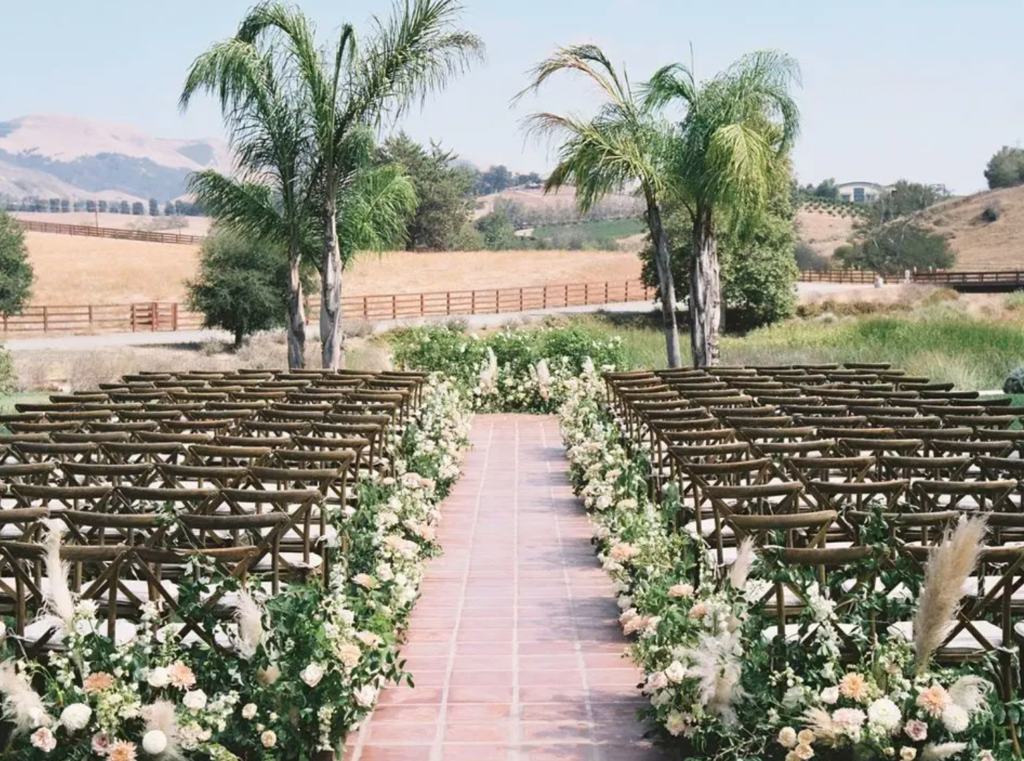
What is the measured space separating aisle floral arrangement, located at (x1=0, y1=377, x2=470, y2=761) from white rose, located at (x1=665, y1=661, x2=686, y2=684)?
1.23m

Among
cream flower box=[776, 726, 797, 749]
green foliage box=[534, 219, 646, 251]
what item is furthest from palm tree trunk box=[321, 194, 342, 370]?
green foliage box=[534, 219, 646, 251]

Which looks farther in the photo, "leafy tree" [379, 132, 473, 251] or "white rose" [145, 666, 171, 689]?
"leafy tree" [379, 132, 473, 251]

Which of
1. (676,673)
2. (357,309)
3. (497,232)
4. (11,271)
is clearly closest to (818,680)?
(676,673)

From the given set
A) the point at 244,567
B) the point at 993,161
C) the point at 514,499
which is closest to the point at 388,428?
the point at 514,499

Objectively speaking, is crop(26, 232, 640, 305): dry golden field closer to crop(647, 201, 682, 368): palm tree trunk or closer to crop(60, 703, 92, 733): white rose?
crop(647, 201, 682, 368): palm tree trunk

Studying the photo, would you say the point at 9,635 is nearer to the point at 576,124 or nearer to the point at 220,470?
the point at 220,470

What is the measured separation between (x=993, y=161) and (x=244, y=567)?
418 feet

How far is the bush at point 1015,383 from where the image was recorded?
65.8 feet

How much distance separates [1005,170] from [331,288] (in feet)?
370

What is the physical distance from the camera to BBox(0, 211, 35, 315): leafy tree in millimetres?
41500

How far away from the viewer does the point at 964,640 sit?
539 cm

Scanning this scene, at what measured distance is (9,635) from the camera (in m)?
5.35

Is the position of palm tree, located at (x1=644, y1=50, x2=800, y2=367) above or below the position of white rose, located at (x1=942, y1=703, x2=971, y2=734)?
above

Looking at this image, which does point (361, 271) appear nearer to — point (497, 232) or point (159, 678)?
point (497, 232)
